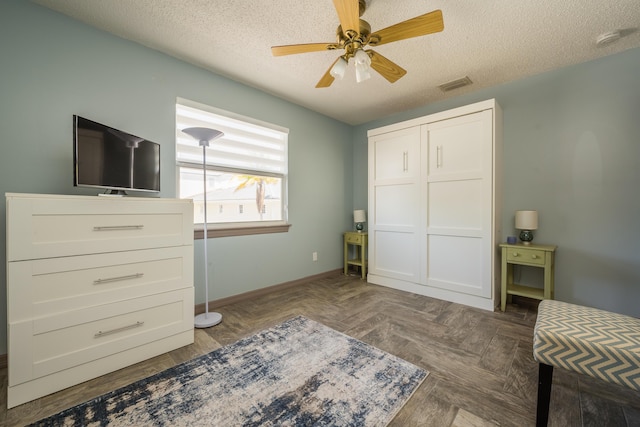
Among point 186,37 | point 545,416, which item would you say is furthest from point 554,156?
point 186,37

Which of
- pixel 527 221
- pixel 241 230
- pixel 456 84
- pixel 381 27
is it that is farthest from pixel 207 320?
pixel 456 84

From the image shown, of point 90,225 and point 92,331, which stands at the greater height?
point 90,225

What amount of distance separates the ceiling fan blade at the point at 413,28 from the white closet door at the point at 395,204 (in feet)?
5.04

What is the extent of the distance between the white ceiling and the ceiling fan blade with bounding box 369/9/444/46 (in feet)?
0.93

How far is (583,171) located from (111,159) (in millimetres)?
4062

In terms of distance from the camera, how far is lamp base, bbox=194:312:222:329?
6.95ft

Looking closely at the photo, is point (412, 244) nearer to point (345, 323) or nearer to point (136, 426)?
point (345, 323)

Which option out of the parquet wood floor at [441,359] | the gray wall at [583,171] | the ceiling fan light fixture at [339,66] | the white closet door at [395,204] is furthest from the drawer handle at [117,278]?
the gray wall at [583,171]

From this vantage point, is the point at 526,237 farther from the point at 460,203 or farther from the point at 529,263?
the point at 460,203

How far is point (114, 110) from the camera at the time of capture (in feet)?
6.46

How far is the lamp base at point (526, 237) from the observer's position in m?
2.53

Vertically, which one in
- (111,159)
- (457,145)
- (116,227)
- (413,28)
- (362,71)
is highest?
(413,28)

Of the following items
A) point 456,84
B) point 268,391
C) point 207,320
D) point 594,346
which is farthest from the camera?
point 456,84

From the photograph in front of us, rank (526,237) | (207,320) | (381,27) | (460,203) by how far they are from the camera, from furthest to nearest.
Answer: (460,203)
(526,237)
(207,320)
(381,27)
